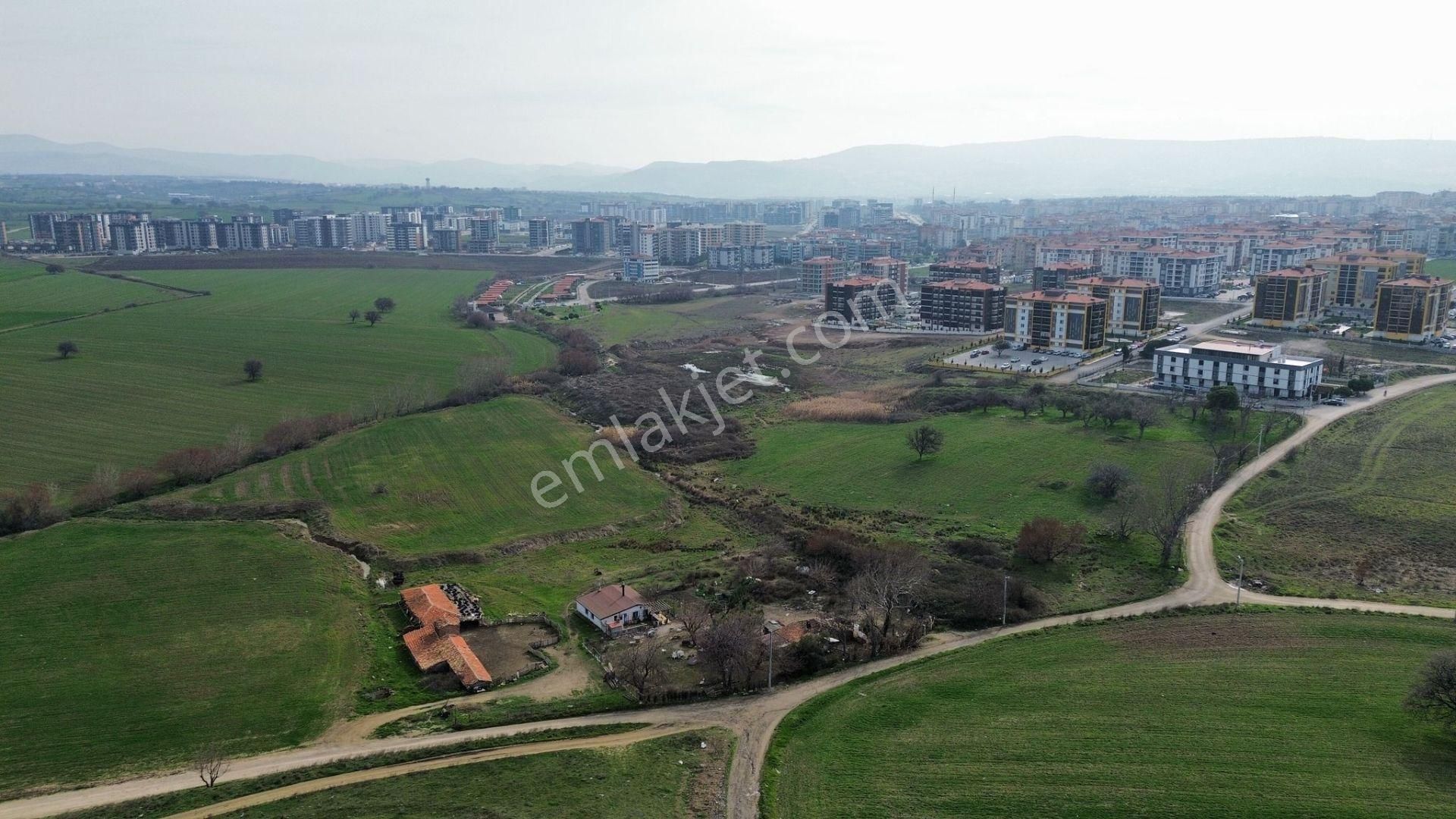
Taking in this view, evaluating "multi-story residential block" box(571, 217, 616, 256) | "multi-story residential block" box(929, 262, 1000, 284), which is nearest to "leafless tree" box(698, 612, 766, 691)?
"multi-story residential block" box(929, 262, 1000, 284)

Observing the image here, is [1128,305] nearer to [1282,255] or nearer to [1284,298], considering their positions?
[1284,298]

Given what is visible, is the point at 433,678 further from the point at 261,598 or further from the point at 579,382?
the point at 579,382

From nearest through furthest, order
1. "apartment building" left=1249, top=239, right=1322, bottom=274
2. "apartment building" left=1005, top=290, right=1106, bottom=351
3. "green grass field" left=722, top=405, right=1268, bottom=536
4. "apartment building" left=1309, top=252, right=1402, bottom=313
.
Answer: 1. "green grass field" left=722, top=405, right=1268, bottom=536
2. "apartment building" left=1005, top=290, right=1106, bottom=351
3. "apartment building" left=1309, top=252, right=1402, bottom=313
4. "apartment building" left=1249, top=239, right=1322, bottom=274

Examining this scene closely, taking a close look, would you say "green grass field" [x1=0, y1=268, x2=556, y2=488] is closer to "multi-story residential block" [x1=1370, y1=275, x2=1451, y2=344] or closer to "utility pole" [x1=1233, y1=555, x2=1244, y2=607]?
"utility pole" [x1=1233, y1=555, x2=1244, y2=607]

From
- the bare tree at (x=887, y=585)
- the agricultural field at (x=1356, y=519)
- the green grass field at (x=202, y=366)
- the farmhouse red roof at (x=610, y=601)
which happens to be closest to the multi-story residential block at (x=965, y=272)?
the green grass field at (x=202, y=366)

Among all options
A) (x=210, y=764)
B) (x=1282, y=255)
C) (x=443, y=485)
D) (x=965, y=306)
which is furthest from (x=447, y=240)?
(x=210, y=764)
